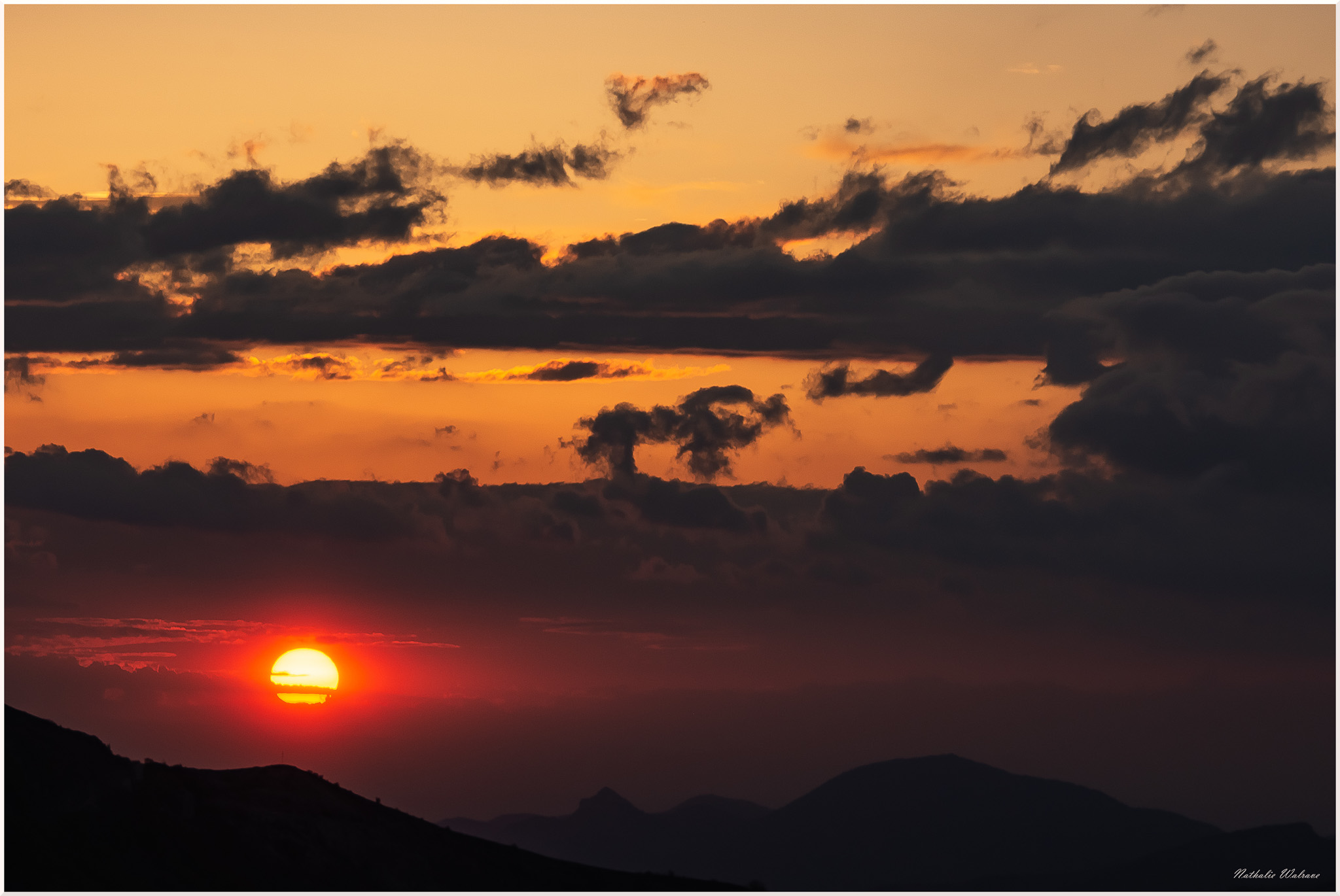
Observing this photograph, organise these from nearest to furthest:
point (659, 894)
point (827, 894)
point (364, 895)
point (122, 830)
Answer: point (827, 894) < point (659, 894) < point (122, 830) < point (364, 895)

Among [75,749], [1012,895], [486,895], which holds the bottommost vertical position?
[1012,895]

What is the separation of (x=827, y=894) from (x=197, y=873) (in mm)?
129925

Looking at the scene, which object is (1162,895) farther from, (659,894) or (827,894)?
(659,894)

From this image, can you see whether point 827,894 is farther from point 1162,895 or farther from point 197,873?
point 197,873

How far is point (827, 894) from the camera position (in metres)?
86.1

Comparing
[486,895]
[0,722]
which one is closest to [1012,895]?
[0,722]

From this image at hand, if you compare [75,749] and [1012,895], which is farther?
[75,749]

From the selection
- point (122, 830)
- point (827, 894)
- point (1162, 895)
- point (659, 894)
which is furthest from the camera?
point (122, 830)

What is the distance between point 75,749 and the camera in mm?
189375

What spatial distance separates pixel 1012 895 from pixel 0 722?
79699 mm

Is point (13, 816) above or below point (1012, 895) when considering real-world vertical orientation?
above

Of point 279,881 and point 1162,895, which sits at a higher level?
point 279,881

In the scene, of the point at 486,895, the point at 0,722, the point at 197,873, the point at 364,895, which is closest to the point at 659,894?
the point at 486,895

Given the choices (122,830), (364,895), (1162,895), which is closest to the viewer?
(1162,895)
